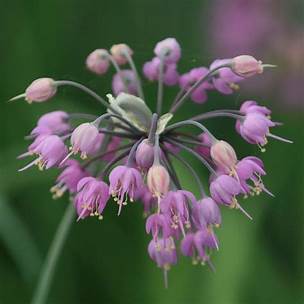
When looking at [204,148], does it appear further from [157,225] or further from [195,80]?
[157,225]

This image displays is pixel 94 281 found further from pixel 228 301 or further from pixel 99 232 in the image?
pixel 228 301

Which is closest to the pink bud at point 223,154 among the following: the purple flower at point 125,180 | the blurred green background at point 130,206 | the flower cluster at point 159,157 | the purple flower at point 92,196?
the flower cluster at point 159,157

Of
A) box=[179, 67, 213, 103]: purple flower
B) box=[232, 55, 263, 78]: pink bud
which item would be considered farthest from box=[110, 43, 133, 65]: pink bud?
box=[232, 55, 263, 78]: pink bud

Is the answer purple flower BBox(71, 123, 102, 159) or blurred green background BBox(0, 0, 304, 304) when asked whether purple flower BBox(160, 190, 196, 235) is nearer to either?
purple flower BBox(71, 123, 102, 159)

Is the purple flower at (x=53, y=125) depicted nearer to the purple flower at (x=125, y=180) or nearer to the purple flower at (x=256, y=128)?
the purple flower at (x=125, y=180)

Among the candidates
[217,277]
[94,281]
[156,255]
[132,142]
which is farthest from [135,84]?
[94,281]

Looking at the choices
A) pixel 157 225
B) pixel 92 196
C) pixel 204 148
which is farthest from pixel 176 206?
pixel 204 148
